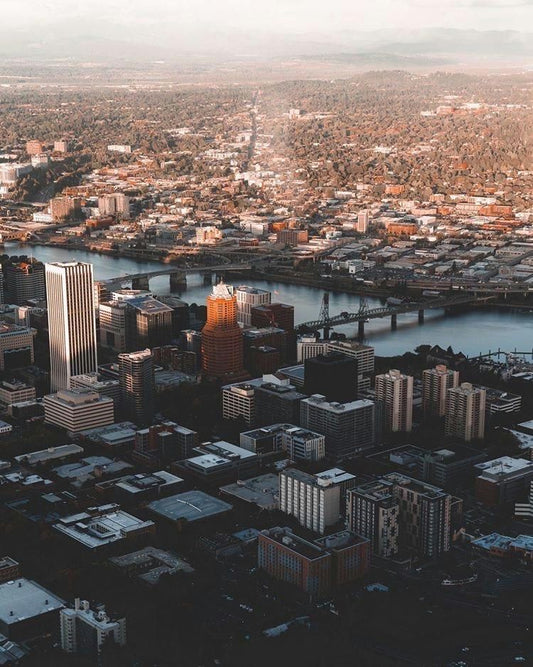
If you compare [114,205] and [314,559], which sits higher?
[314,559]

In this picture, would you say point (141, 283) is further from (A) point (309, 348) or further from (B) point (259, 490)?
(B) point (259, 490)

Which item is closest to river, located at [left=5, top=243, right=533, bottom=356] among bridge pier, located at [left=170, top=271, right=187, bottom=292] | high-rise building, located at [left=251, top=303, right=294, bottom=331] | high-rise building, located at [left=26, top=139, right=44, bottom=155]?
bridge pier, located at [left=170, top=271, right=187, bottom=292]

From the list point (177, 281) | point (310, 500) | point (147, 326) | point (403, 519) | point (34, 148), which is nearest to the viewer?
point (403, 519)

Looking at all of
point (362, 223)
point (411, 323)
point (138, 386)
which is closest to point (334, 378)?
point (138, 386)

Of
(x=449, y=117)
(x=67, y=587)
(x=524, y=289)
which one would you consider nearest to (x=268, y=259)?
(x=524, y=289)

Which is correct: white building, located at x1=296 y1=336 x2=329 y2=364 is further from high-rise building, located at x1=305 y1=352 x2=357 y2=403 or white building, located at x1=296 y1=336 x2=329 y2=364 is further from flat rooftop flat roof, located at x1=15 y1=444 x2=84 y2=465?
flat rooftop flat roof, located at x1=15 y1=444 x2=84 y2=465

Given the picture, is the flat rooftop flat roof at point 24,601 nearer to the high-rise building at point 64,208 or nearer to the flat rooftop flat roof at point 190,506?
the flat rooftop flat roof at point 190,506

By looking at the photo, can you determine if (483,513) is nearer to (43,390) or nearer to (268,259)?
(43,390)
